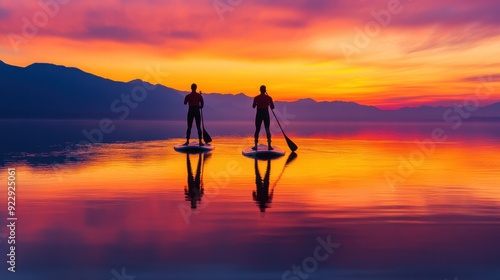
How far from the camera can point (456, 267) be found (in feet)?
19.7

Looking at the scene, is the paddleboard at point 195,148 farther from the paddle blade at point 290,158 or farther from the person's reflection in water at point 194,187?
the person's reflection in water at point 194,187

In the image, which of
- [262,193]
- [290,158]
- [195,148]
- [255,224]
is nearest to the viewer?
[255,224]

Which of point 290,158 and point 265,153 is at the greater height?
point 265,153

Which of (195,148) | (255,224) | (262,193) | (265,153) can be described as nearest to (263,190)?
(262,193)

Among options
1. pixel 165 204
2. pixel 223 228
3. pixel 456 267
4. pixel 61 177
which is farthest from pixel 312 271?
pixel 61 177

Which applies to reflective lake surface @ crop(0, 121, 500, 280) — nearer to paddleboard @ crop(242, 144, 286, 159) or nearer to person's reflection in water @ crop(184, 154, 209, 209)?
person's reflection in water @ crop(184, 154, 209, 209)

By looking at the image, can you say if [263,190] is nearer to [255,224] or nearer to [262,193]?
[262,193]

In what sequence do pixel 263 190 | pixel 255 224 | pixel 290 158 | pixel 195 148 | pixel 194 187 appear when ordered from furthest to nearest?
pixel 195 148 < pixel 290 158 < pixel 194 187 < pixel 263 190 < pixel 255 224

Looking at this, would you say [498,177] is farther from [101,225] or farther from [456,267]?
[101,225]

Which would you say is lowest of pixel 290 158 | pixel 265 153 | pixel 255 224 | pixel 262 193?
pixel 255 224

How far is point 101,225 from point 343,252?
3.81 metres

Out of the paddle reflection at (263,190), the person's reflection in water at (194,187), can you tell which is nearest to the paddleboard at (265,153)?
the paddle reflection at (263,190)

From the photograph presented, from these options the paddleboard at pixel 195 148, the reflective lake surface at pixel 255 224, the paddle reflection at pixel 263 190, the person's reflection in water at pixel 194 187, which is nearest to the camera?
the reflective lake surface at pixel 255 224

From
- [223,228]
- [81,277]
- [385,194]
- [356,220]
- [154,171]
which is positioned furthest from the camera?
[154,171]
